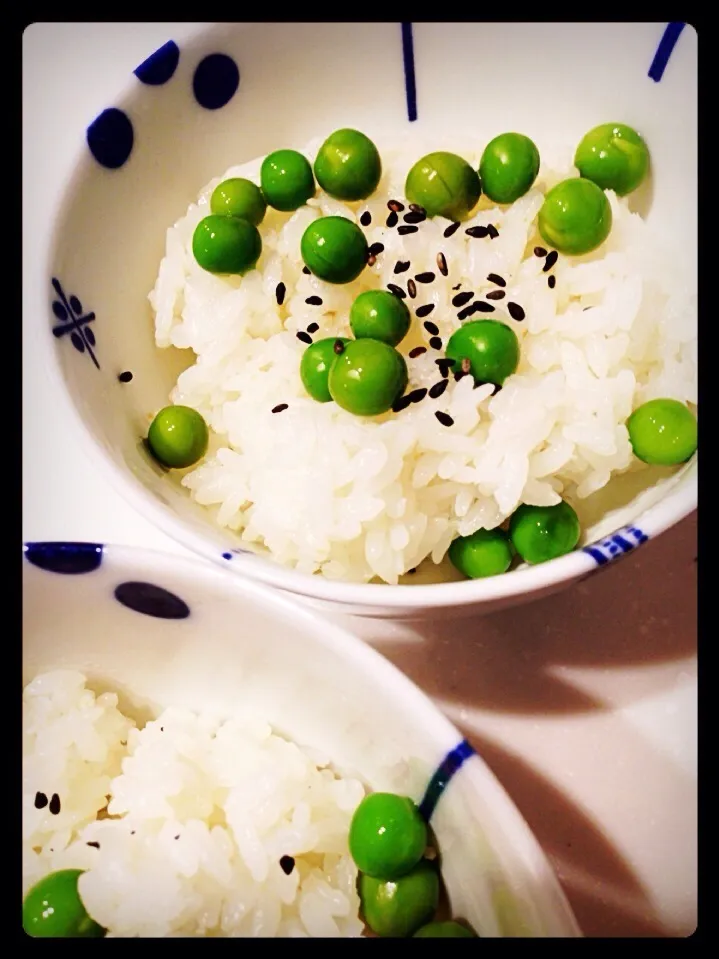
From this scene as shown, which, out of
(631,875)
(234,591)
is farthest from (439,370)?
(631,875)

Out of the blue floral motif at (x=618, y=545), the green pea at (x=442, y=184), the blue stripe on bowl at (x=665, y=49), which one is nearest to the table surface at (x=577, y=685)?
the blue floral motif at (x=618, y=545)

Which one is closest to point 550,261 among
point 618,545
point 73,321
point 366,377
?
point 366,377

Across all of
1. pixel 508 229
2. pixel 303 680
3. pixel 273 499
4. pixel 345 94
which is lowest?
pixel 303 680

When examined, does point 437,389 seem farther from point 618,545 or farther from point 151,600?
point 151,600

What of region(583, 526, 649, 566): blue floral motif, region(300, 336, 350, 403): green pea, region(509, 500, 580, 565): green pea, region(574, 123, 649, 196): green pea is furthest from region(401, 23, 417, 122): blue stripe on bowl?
region(583, 526, 649, 566): blue floral motif

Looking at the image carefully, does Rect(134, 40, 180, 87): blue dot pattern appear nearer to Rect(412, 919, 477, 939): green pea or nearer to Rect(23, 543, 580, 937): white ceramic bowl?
Rect(23, 543, 580, 937): white ceramic bowl

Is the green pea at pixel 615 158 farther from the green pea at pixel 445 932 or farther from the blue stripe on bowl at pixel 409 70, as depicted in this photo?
the green pea at pixel 445 932

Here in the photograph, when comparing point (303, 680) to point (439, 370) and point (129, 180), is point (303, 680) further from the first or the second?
point (129, 180)
